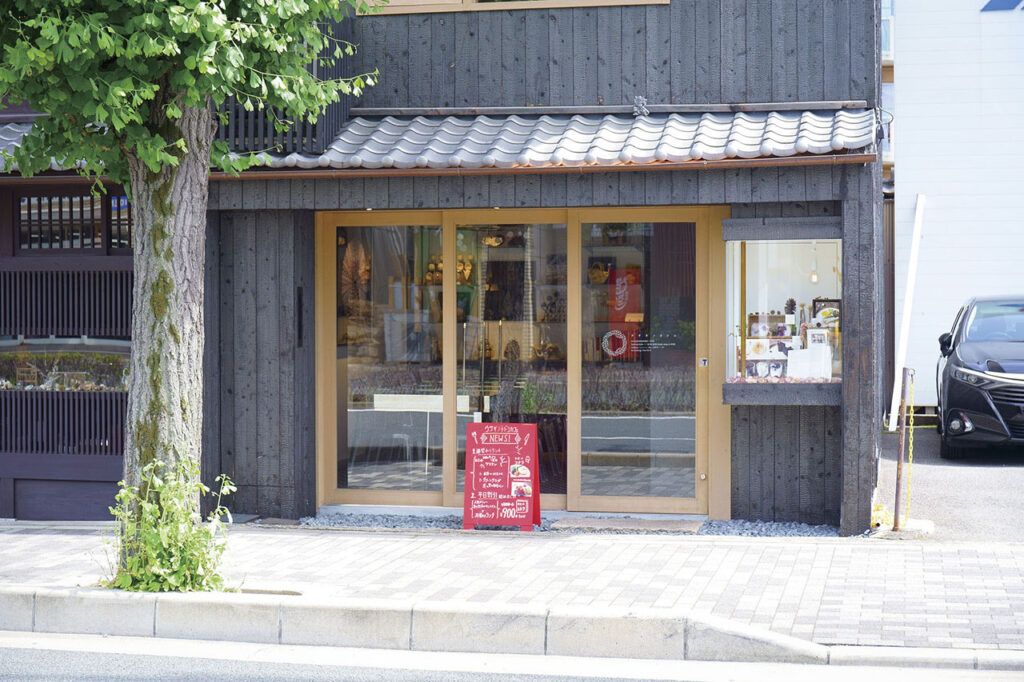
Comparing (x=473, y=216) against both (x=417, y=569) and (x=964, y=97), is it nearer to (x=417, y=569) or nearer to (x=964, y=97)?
(x=417, y=569)

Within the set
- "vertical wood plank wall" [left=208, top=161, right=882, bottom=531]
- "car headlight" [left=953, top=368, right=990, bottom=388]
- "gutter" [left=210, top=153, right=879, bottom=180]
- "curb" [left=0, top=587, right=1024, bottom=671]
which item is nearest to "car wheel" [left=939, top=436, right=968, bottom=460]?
"car headlight" [left=953, top=368, right=990, bottom=388]

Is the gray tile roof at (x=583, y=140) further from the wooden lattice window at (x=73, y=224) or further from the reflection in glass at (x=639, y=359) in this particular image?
the wooden lattice window at (x=73, y=224)

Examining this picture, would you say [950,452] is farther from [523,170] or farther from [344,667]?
[344,667]

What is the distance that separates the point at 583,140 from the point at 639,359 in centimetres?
188

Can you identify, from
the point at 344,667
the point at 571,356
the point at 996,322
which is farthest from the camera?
the point at 996,322

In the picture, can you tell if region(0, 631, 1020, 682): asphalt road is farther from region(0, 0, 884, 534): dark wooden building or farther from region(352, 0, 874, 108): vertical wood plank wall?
region(352, 0, 874, 108): vertical wood plank wall

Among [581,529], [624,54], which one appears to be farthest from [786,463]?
[624,54]

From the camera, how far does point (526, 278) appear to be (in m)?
10.1

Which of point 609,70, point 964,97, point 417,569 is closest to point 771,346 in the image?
point 609,70

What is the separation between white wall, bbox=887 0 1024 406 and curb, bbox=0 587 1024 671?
11.2m

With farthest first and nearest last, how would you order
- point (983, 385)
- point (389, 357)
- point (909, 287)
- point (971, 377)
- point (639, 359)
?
1. point (909, 287)
2. point (971, 377)
3. point (983, 385)
4. point (389, 357)
5. point (639, 359)

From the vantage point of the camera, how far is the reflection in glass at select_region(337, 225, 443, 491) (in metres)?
10.2

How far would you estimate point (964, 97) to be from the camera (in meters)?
16.9

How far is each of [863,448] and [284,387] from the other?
464 cm
